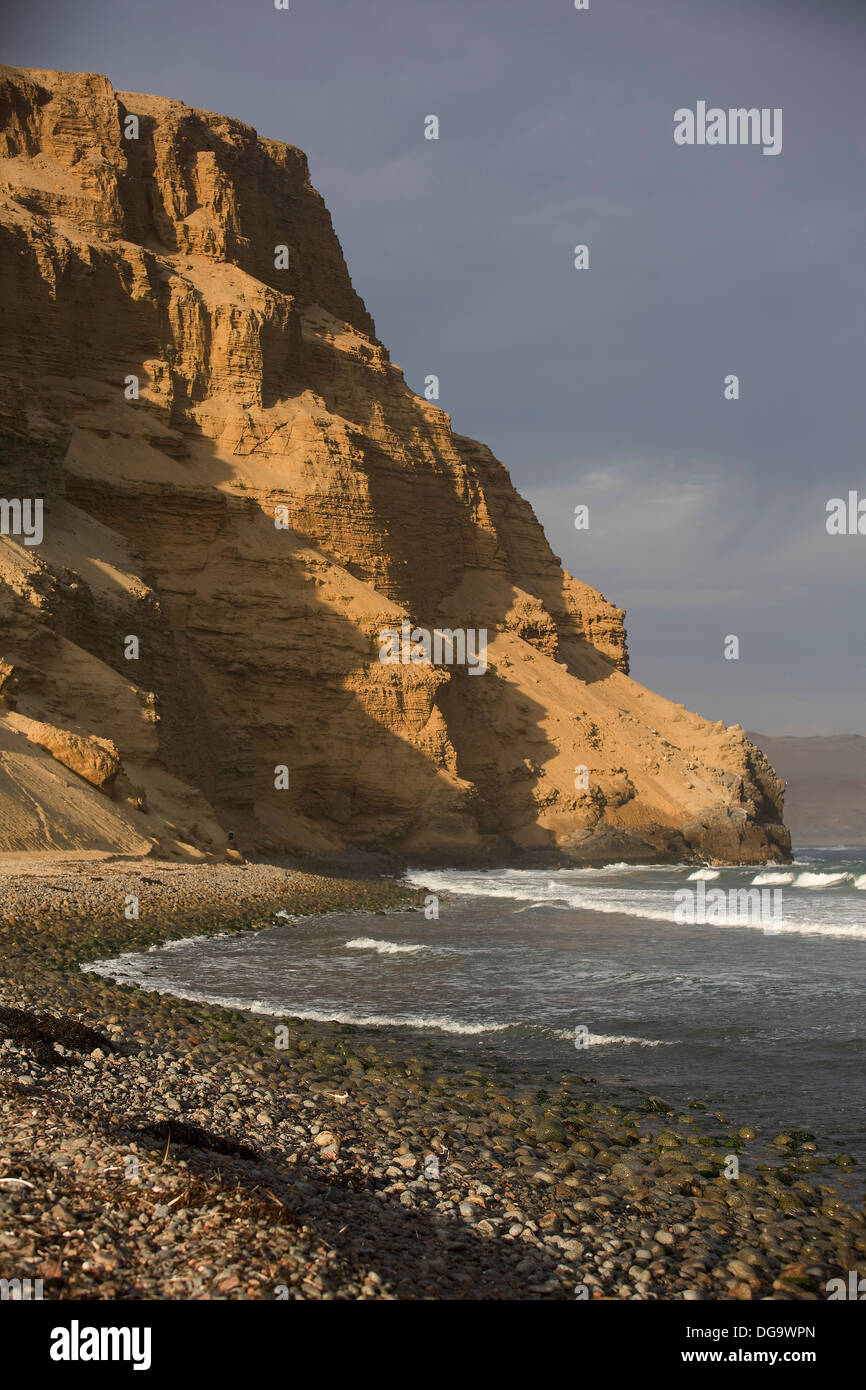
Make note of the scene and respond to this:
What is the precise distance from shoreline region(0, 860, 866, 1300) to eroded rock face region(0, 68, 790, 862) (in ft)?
87.0

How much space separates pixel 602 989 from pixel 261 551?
39.2m

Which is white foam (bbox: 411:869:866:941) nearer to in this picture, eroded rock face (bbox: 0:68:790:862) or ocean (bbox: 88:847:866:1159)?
ocean (bbox: 88:847:866:1159)

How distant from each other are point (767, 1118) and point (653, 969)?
30.0 feet

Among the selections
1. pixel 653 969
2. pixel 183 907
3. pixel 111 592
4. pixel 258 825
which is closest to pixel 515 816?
pixel 258 825

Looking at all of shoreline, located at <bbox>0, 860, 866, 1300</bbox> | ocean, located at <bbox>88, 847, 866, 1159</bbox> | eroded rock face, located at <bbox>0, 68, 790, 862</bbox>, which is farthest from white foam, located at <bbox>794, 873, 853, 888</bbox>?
shoreline, located at <bbox>0, 860, 866, 1300</bbox>

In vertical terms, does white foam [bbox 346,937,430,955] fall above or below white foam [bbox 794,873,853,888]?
above

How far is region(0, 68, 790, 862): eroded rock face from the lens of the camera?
44.1 meters

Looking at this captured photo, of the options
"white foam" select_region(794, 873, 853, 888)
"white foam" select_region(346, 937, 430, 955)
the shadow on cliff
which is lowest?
"white foam" select_region(794, 873, 853, 888)

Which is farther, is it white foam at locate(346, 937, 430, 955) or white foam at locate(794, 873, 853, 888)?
white foam at locate(794, 873, 853, 888)

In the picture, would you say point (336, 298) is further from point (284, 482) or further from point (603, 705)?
point (603, 705)

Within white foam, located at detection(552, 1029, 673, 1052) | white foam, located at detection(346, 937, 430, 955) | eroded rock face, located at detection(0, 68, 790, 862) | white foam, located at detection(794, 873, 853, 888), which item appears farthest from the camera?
eroded rock face, located at detection(0, 68, 790, 862)

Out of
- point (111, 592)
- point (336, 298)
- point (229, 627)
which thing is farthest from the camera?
point (336, 298)

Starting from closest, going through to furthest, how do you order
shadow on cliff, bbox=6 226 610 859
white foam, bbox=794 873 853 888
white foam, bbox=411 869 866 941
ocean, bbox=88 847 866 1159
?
ocean, bbox=88 847 866 1159, white foam, bbox=411 869 866 941, white foam, bbox=794 873 853 888, shadow on cliff, bbox=6 226 610 859

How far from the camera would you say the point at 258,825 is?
45.4 m
